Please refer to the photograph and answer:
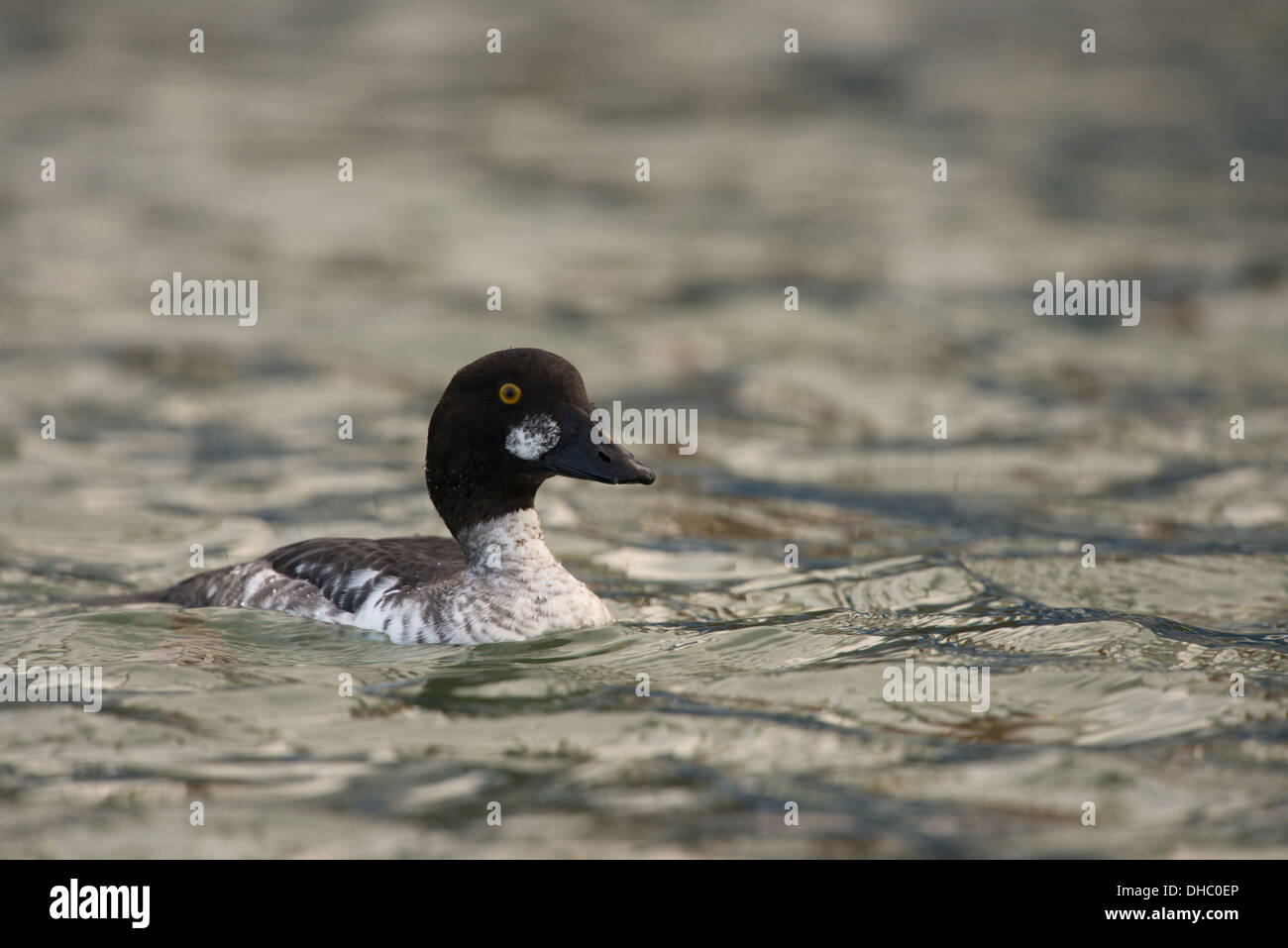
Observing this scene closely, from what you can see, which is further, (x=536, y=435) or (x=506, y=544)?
(x=506, y=544)

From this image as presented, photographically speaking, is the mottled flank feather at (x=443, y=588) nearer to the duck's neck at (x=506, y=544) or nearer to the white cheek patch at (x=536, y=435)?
the duck's neck at (x=506, y=544)

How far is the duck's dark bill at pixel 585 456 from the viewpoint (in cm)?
859

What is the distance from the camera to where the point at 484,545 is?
29.6 feet

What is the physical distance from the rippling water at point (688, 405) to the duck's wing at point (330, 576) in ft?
0.48

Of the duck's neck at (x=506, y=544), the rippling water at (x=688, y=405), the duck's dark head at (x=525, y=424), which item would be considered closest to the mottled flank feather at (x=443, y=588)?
the duck's neck at (x=506, y=544)

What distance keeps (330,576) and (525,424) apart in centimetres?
151

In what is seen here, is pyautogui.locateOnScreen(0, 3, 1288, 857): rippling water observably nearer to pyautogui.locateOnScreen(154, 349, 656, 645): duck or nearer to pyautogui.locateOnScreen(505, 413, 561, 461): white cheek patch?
pyautogui.locateOnScreen(154, 349, 656, 645): duck

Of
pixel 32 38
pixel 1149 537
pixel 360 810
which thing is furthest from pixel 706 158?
pixel 360 810

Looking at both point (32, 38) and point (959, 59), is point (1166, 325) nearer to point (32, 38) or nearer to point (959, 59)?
point (959, 59)

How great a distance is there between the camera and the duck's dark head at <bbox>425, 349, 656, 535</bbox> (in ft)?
28.3

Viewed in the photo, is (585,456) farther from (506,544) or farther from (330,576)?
(330,576)

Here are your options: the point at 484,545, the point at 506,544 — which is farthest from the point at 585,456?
the point at 484,545

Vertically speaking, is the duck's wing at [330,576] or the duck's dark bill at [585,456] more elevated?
the duck's dark bill at [585,456]

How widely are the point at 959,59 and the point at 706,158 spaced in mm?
4635
